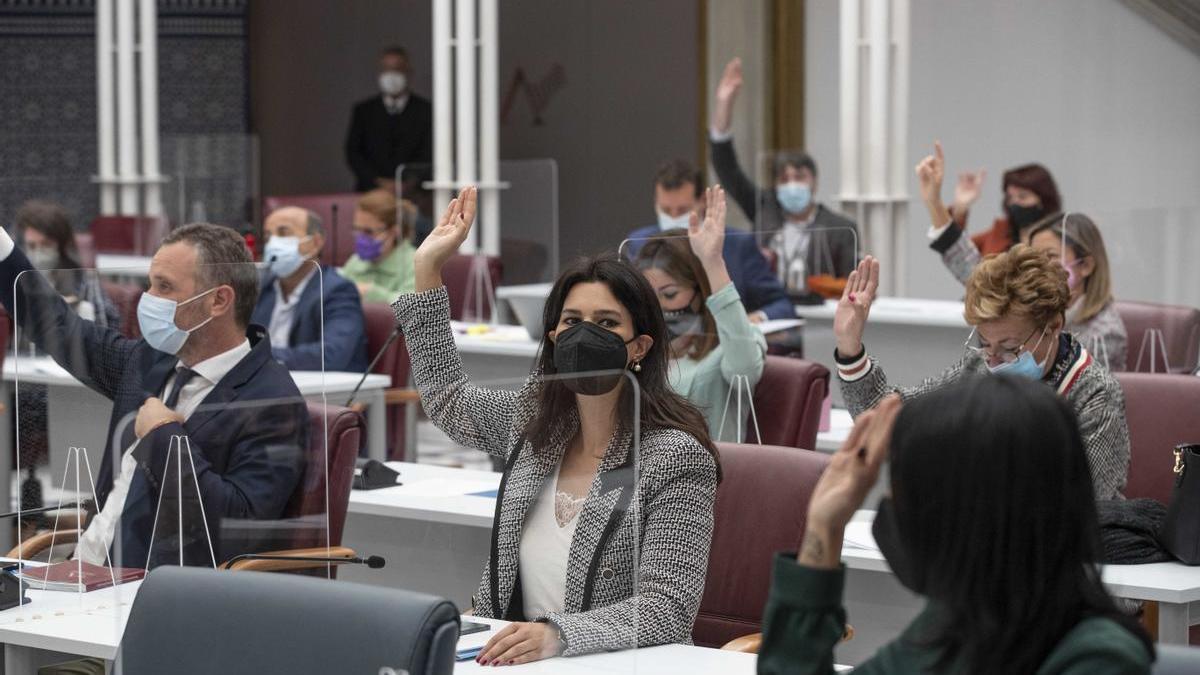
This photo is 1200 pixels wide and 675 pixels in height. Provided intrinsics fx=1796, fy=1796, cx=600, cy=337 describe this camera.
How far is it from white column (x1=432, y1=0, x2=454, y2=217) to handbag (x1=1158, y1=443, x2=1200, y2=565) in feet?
A: 18.3

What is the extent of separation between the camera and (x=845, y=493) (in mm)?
1657

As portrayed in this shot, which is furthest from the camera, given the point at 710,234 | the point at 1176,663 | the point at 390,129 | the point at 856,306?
the point at 390,129

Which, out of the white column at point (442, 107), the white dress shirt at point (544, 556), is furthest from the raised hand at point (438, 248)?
the white column at point (442, 107)

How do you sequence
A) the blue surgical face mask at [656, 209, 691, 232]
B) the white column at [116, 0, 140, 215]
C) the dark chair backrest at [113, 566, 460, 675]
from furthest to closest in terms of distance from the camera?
the white column at [116, 0, 140, 215]
the blue surgical face mask at [656, 209, 691, 232]
the dark chair backrest at [113, 566, 460, 675]

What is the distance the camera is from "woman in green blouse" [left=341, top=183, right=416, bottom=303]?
23.9 ft

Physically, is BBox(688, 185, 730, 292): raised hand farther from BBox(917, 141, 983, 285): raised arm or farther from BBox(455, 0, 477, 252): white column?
BBox(455, 0, 477, 252): white column

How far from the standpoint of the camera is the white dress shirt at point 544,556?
270cm

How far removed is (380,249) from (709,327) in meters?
3.38

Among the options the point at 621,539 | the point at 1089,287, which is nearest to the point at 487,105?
the point at 1089,287

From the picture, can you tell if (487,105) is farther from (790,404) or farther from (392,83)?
(790,404)

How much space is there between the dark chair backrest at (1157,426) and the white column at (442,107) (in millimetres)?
4981

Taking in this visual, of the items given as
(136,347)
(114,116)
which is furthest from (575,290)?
(114,116)

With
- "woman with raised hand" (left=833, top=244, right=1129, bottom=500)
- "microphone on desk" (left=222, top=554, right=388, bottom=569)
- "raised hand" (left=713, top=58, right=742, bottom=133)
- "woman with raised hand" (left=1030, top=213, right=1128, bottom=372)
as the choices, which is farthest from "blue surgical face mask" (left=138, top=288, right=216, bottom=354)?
"raised hand" (left=713, top=58, right=742, bottom=133)

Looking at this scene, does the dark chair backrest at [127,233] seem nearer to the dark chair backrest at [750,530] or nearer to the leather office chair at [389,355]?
the leather office chair at [389,355]
